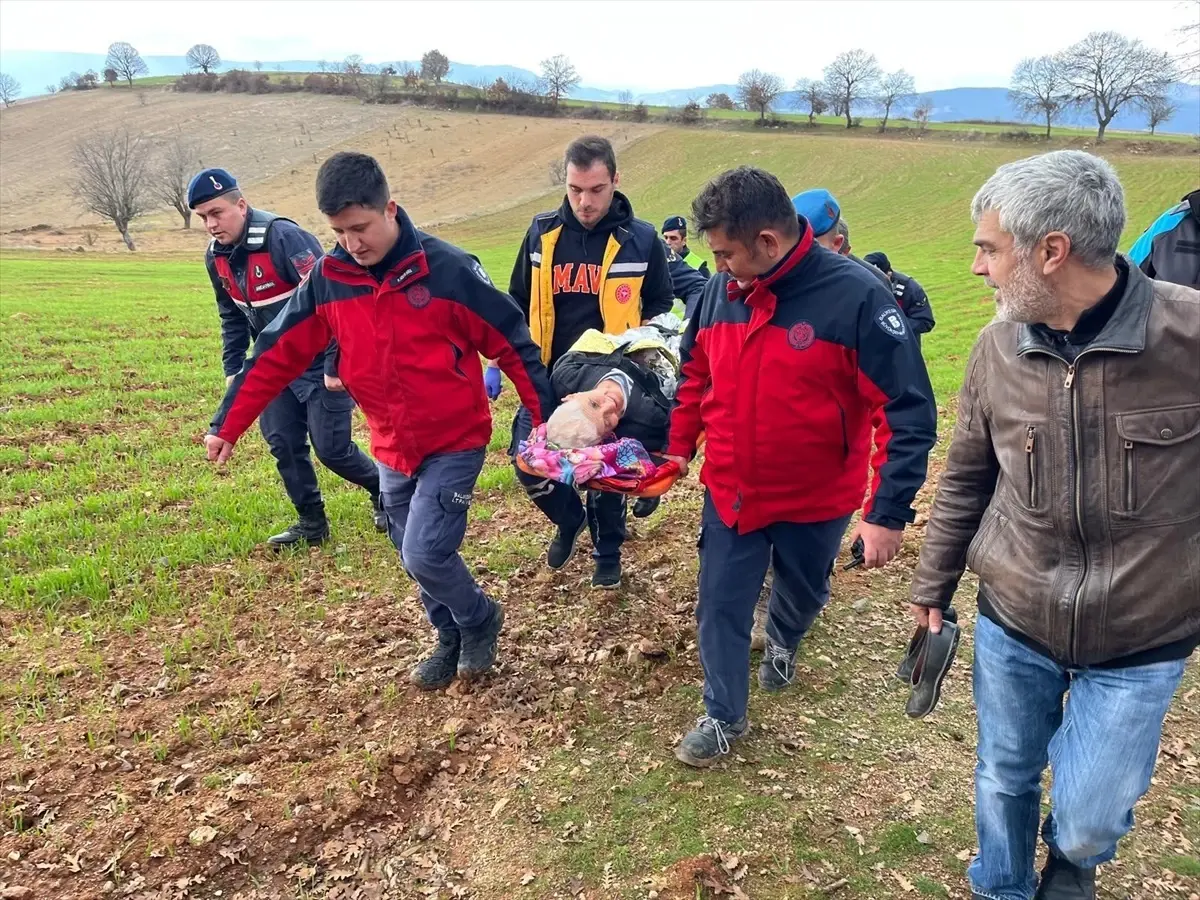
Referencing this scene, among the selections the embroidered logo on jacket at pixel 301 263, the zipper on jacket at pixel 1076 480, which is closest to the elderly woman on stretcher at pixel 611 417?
the zipper on jacket at pixel 1076 480

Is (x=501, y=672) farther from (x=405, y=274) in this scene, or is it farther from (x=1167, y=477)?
(x=1167, y=477)

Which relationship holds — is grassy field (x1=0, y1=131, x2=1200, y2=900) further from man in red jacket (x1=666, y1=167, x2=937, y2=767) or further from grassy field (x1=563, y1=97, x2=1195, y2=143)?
grassy field (x1=563, y1=97, x2=1195, y2=143)

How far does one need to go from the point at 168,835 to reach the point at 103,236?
5371cm

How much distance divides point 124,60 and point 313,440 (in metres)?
115

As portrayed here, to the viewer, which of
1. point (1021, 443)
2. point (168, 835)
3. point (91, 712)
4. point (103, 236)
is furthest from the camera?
point (103, 236)

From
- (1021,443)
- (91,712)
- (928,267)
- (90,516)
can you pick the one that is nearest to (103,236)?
(928,267)

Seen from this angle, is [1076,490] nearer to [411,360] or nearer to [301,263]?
[411,360]

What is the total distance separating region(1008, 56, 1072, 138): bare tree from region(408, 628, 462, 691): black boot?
8289 centimetres

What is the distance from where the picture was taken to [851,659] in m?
4.57

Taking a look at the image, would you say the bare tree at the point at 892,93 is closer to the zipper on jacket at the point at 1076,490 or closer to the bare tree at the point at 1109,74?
the bare tree at the point at 1109,74

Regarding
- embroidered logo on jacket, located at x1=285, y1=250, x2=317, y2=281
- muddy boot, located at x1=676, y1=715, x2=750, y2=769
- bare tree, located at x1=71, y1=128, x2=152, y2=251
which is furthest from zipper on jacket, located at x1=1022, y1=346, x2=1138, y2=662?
bare tree, located at x1=71, y1=128, x2=152, y2=251

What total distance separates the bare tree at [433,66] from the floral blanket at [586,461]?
9239 cm

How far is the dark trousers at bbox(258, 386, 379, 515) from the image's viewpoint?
223 inches

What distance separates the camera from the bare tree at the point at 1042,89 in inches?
2990
